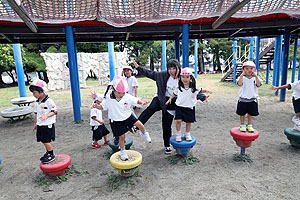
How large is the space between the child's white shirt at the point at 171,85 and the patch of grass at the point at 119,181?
1579 mm

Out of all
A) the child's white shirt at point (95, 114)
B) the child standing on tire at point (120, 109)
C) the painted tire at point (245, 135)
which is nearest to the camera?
the child standing on tire at point (120, 109)

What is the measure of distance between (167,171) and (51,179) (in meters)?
2.01

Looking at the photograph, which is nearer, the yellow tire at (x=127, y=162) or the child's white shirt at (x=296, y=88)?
the yellow tire at (x=127, y=162)

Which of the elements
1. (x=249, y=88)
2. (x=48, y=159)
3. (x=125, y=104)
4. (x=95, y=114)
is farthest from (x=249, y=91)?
(x=48, y=159)

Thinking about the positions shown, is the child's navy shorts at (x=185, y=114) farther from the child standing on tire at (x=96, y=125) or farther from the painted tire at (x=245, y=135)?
the child standing on tire at (x=96, y=125)

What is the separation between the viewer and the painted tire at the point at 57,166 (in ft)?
10.5

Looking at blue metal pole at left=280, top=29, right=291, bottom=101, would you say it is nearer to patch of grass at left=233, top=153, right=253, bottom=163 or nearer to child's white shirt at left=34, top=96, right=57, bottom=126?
Result: patch of grass at left=233, top=153, right=253, bottom=163

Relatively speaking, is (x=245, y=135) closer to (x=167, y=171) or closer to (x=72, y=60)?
(x=167, y=171)

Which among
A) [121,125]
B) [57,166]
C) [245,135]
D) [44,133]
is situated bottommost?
[57,166]

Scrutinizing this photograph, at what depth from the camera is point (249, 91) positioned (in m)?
3.71

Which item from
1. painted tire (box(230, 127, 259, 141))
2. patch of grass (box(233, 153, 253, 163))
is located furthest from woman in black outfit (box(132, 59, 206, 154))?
patch of grass (box(233, 153, 253, 163))

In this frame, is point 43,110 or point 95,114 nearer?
point 43,110

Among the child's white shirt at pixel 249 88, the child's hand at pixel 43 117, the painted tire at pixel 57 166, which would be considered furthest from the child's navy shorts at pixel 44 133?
the child's white shirt at pixel 249 88

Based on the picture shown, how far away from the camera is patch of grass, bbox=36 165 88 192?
3226 mm
